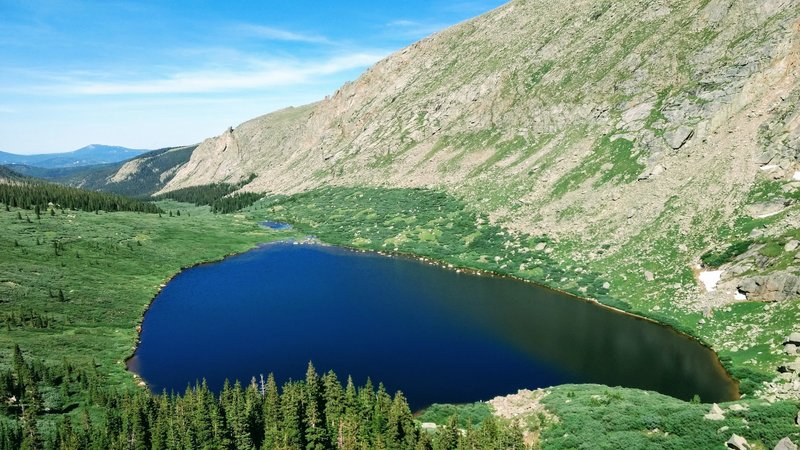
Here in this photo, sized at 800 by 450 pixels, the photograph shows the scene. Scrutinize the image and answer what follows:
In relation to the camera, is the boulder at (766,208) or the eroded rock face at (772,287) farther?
the boulder at (766,208)

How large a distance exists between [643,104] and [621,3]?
169ft

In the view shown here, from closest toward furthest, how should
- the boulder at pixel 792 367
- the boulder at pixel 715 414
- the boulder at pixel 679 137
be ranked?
the boulder at pixel 715 414
the boulder at pixel 792 367
the boulder at pixel 679 137

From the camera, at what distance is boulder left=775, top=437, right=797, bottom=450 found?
29172mm

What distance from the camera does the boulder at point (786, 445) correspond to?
95.7 ft

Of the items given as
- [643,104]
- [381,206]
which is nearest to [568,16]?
[643,104]

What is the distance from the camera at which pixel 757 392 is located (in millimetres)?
44031

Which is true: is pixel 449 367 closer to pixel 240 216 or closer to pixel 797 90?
pixel 797 90

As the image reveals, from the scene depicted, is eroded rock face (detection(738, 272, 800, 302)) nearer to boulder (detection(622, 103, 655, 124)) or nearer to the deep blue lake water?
the deep blue lake water

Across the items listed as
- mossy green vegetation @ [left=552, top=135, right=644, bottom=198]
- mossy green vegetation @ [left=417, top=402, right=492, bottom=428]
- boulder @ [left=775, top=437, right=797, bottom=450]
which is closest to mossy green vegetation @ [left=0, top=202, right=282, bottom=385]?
mossy green vegetation @ [left=417, top=402, right=492, bottom=428]

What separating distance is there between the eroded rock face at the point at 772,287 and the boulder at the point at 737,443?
31415 millimetres

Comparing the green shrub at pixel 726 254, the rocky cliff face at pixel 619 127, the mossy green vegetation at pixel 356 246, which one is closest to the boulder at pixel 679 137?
the rocky cliff face at pixel 619 127

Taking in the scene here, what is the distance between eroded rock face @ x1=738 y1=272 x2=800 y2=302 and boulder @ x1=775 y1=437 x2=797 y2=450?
3152 centimetres

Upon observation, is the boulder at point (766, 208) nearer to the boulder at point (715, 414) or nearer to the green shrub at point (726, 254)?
the green shrub at point (726, 254)

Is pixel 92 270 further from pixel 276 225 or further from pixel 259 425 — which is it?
pixel 276 225
